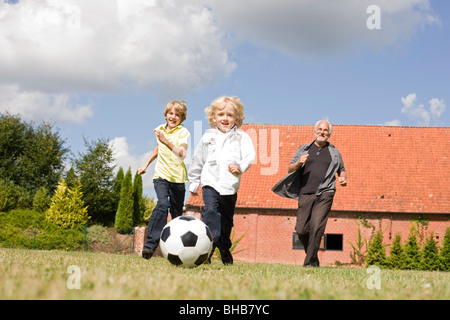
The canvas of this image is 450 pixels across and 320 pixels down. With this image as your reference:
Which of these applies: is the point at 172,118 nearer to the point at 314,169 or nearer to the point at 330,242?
the point at 314,169

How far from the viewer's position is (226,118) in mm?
7184

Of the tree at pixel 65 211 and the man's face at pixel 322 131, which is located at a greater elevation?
the man's face at pixel 322 131

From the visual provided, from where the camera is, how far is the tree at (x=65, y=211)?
31766mm

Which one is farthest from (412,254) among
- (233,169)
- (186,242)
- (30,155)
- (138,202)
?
(30,155)

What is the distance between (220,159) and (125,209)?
31.4 metres

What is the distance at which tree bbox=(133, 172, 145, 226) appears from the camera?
128 ft

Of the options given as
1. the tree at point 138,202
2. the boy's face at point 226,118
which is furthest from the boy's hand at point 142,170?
the tree at point 138,202

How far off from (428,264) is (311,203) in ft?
48.8

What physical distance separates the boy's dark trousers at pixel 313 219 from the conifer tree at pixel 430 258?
14.4 meters

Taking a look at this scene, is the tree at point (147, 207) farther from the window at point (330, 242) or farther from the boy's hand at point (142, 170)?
the boy's hand at point (142, 170)

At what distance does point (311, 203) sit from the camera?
859 cm

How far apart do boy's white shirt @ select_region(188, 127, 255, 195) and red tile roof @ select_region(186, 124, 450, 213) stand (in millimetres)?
17901
